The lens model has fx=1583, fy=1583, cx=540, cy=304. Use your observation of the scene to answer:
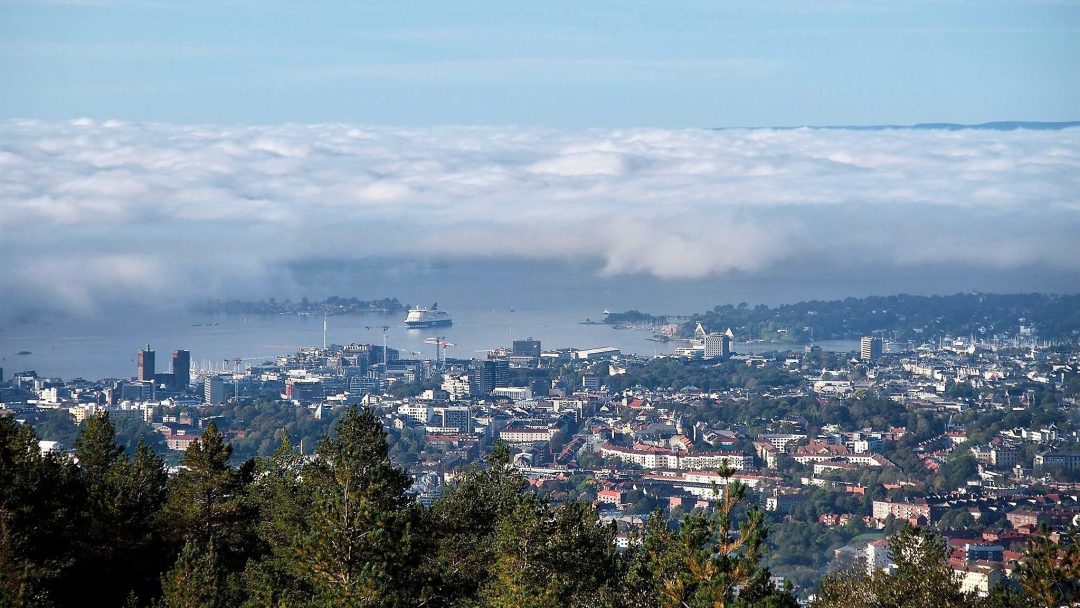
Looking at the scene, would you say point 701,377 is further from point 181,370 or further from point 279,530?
point 279,530

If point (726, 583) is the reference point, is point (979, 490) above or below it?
below

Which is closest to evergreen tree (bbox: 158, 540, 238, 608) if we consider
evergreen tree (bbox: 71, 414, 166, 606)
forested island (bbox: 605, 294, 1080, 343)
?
evergreen tree (bbox: 71, 414, 166, 606)

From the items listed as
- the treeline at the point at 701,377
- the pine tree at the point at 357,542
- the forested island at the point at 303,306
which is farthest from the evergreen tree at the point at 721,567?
the forested island at the point at 303,306

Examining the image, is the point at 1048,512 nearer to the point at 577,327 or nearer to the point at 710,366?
the point at 710,366

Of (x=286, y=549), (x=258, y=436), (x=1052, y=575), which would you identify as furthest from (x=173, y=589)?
(x=258, y=436)

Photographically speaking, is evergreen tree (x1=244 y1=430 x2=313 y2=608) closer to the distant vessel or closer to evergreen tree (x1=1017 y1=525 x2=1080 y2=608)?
evergreen tree (x1=1017 y1=525 x2=1080 y2=608)

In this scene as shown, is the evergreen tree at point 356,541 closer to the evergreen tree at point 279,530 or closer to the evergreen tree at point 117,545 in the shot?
the evergreen tree at point 279,530

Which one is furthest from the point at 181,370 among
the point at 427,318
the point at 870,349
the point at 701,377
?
the point at 427,318
